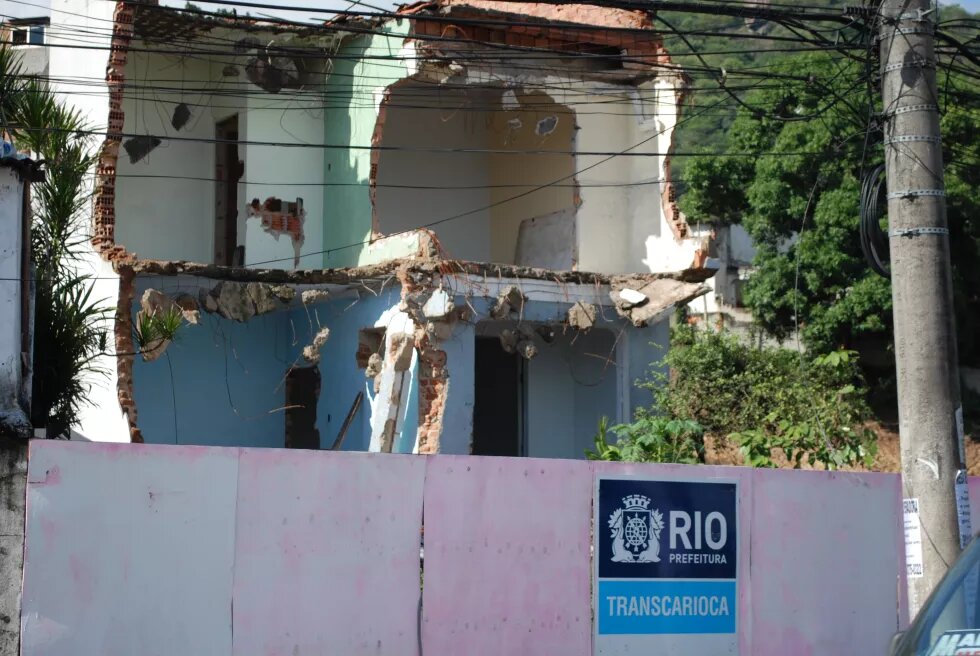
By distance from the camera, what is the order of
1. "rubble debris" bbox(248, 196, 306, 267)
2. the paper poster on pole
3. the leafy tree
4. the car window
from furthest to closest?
the leafy tree → "rubble debris" bbox(248, 196, 306, 267) → the paper poster on pole → the car window

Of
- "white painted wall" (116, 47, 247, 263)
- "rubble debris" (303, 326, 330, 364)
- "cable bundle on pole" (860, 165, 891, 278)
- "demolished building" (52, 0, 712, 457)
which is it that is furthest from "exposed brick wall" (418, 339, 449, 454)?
"cable bundle on pole" (860, 165, 891, 278)

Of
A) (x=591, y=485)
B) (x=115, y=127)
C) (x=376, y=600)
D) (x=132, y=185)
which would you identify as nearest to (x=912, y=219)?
(x=591, y=485)

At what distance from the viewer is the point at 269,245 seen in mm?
16547

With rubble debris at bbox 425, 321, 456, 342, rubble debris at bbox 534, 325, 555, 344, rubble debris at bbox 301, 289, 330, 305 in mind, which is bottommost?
rubble debris at bbox 425, 321, 456, 342

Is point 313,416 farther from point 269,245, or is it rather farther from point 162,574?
point 162,574

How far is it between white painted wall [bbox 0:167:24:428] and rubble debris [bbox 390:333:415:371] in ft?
18.4

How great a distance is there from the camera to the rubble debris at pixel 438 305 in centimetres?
1420

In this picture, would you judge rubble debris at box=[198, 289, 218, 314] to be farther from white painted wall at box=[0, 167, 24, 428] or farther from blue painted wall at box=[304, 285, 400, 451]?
white painted wall at box=[0, 167, 24, 428]

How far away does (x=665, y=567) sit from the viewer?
880cm

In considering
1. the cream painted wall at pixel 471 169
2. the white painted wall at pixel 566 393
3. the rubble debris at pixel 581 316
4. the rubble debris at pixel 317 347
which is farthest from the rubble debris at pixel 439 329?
the cream painted wall at pixel 471 169

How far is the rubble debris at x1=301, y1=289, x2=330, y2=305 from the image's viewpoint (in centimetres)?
1512

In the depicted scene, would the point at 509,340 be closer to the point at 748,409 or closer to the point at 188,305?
the point at 188,305

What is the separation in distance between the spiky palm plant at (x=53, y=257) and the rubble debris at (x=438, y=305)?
3.67m

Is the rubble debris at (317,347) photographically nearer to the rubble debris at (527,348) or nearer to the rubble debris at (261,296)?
the rubble debris at (261,296)
